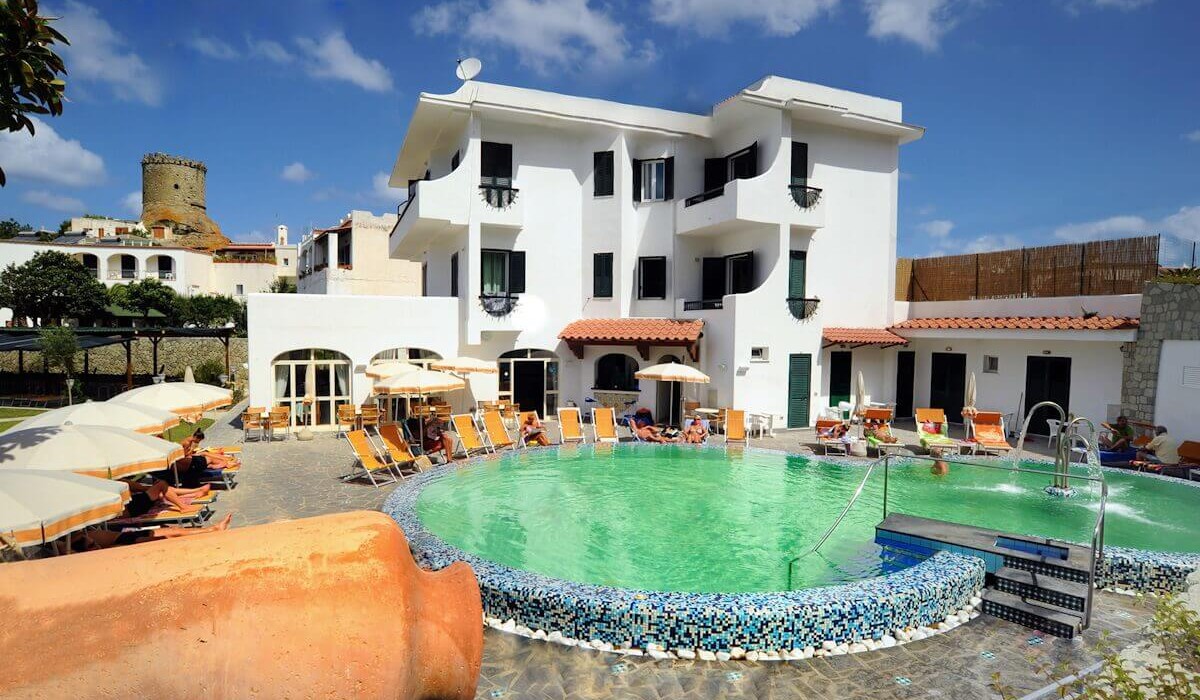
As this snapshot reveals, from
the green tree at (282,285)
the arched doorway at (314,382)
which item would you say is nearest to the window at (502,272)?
the arched doorway at (314,382)

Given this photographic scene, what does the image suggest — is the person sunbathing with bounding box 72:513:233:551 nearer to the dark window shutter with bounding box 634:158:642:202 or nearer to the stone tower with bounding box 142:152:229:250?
the dark window shutter with bounding box 634:158:642:202

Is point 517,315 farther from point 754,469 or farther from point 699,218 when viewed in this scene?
point 754,469

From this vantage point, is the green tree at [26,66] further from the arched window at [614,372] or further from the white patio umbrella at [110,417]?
the arched window at [614,372]

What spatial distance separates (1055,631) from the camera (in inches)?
250

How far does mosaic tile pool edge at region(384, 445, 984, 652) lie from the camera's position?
19.8 feet

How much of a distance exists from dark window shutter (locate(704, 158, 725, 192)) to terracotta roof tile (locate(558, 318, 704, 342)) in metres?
5.21

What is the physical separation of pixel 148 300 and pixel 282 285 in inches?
564

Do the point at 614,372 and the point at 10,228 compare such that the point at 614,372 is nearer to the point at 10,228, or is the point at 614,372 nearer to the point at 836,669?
the point at 836,669

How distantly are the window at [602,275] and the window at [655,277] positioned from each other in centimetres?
101

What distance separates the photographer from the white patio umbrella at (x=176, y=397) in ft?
37.7

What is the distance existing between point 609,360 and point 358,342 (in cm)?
829

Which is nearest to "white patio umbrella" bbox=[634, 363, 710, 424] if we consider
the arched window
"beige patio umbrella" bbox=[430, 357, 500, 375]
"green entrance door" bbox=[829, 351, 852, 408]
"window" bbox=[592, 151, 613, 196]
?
the arched window

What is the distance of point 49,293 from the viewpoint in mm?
42688

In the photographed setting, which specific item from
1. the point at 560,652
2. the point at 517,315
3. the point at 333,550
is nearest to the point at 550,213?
the point at 517,315
